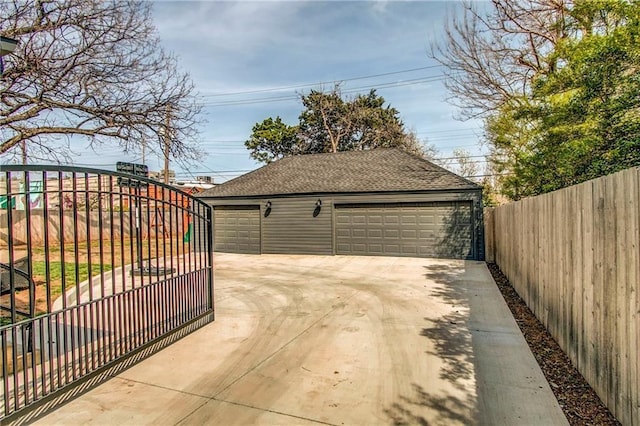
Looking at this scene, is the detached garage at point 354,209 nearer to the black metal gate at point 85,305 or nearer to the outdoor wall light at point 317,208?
the outdoor wall light at point 317,208

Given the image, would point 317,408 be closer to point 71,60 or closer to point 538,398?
point 538,398

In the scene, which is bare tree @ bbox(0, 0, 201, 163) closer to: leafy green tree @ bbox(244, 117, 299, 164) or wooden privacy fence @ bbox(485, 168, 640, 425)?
wooden privacy fence @ bbox(485, 168, 640, 425)

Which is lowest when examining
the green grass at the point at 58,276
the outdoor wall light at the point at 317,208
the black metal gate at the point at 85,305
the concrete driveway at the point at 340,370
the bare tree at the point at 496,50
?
the concrete driveway at the point at 340,370

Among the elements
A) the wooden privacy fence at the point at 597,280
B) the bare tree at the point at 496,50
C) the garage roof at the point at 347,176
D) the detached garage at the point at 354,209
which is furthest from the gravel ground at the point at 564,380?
the bare tree at the point at 496,50

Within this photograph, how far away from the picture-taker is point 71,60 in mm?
6453

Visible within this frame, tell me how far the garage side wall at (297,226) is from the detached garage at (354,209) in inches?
1.5

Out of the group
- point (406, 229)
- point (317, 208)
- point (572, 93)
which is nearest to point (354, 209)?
point (317, 208)

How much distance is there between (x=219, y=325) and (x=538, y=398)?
4.03 meters

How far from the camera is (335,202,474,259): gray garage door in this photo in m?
12.1

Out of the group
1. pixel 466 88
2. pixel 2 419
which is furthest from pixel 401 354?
pixel 466 88

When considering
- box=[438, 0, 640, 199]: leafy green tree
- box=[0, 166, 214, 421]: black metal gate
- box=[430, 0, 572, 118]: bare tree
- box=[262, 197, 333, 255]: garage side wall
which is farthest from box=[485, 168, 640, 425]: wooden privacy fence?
box=[262, 197, 333, 255]: garage side wall

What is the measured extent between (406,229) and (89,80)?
9.87 m

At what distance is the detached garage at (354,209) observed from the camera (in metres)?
12.1

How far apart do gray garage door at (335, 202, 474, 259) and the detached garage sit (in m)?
0.03
